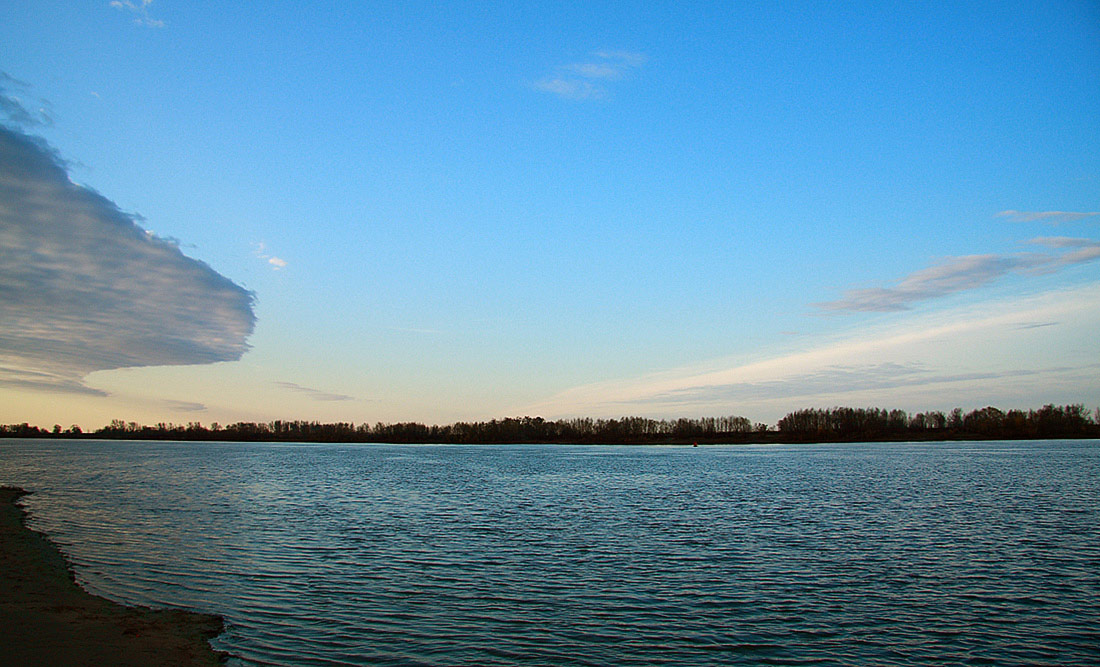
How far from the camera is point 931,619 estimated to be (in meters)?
19.5

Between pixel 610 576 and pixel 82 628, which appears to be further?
pixel 610 576

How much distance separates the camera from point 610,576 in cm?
2495

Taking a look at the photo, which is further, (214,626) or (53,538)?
(53,538)

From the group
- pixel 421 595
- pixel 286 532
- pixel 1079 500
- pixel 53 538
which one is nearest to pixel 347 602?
pixel 421 595

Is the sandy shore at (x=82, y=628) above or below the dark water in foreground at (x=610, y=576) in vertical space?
above

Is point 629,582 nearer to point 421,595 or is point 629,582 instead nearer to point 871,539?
point 421,595

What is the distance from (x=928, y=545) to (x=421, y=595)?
25205 millimetres

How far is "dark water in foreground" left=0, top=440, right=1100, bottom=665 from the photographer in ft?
55.5

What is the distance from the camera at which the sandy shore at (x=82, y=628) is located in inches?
554

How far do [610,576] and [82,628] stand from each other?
16668 mm

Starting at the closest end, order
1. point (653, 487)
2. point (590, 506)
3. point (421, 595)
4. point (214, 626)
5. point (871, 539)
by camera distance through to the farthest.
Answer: point (214, 626) → point (421, 595) → point (871, 539) → point (590, 506) → point (653, 487)

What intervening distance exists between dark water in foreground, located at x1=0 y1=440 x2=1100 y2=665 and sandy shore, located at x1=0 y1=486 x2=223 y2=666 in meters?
0.99

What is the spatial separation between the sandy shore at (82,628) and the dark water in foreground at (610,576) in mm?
985

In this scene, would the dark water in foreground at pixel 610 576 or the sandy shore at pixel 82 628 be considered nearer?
the sandy shore at pixel 82 628
